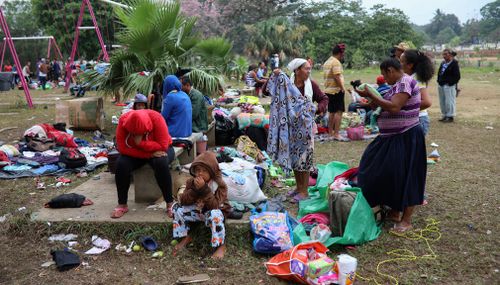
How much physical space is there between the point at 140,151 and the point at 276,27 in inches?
1069

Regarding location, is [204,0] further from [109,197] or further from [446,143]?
[109,197]

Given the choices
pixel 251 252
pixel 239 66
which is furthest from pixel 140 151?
pixel 239 66

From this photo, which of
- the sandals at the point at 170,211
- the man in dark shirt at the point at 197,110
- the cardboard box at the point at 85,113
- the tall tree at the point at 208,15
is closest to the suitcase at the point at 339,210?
the sandals at the point at 170,211

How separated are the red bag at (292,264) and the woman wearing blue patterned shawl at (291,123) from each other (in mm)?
1305

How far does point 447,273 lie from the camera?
336 centimetres

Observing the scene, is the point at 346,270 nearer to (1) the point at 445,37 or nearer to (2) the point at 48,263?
(2) the point at 48,263

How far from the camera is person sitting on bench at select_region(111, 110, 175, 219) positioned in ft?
13.5

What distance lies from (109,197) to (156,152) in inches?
37.1

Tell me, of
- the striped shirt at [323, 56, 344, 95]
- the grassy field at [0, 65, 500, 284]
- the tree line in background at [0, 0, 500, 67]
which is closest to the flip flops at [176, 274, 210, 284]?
the grassy field at [0, 65, 500, 284]

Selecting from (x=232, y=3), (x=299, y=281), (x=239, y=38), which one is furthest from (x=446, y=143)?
(x=232, y=3)

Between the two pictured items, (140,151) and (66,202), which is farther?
(66,202)

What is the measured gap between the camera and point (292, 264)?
128 inches

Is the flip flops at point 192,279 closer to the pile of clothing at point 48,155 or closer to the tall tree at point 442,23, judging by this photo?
the pile of clothing at point 48,155

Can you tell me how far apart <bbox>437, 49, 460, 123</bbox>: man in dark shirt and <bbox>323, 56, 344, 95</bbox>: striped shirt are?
3096 millimetres
